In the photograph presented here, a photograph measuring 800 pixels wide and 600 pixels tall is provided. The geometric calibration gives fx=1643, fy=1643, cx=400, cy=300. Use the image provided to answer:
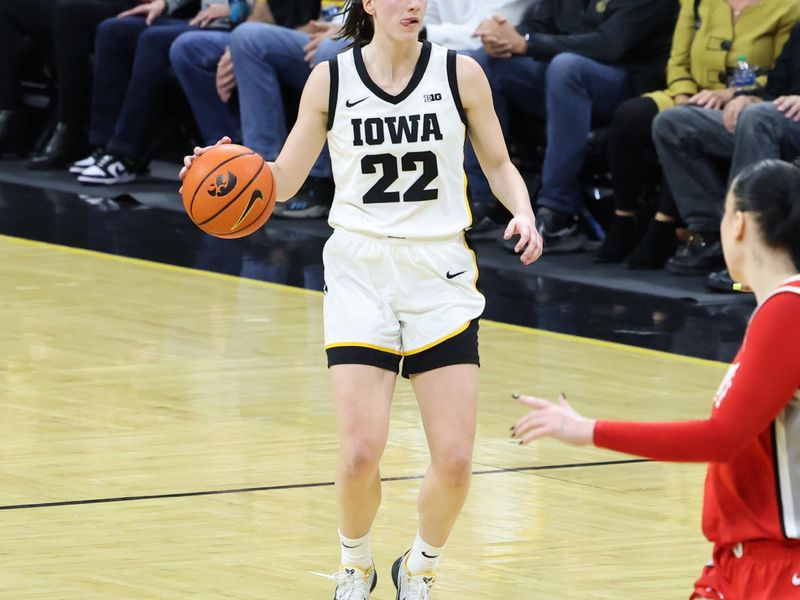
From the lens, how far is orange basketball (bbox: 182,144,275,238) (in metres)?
4.23

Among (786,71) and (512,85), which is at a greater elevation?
(786,71)

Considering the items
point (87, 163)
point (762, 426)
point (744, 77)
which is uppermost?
point (762, 426)

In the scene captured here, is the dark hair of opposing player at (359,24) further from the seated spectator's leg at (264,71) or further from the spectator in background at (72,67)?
the spectator in background at (72,67)

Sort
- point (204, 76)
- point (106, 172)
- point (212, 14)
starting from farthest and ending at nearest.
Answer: point (106, 172)
point (212, 14)
point (204, 76)

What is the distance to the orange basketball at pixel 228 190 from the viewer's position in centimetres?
423

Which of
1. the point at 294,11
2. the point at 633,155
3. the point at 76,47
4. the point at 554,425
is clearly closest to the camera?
the point at 554,425

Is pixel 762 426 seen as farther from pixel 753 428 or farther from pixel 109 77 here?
pixel 109 77

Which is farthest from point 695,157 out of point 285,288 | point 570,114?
point 285,288

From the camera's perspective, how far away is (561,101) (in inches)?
341

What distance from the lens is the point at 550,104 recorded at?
870cm

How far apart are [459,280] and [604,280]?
171 inches

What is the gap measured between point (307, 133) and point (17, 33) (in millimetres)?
8293

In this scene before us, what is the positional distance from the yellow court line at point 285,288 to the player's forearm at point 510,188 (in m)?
2.69

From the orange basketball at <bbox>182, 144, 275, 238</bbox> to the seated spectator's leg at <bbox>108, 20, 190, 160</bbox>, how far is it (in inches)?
260
